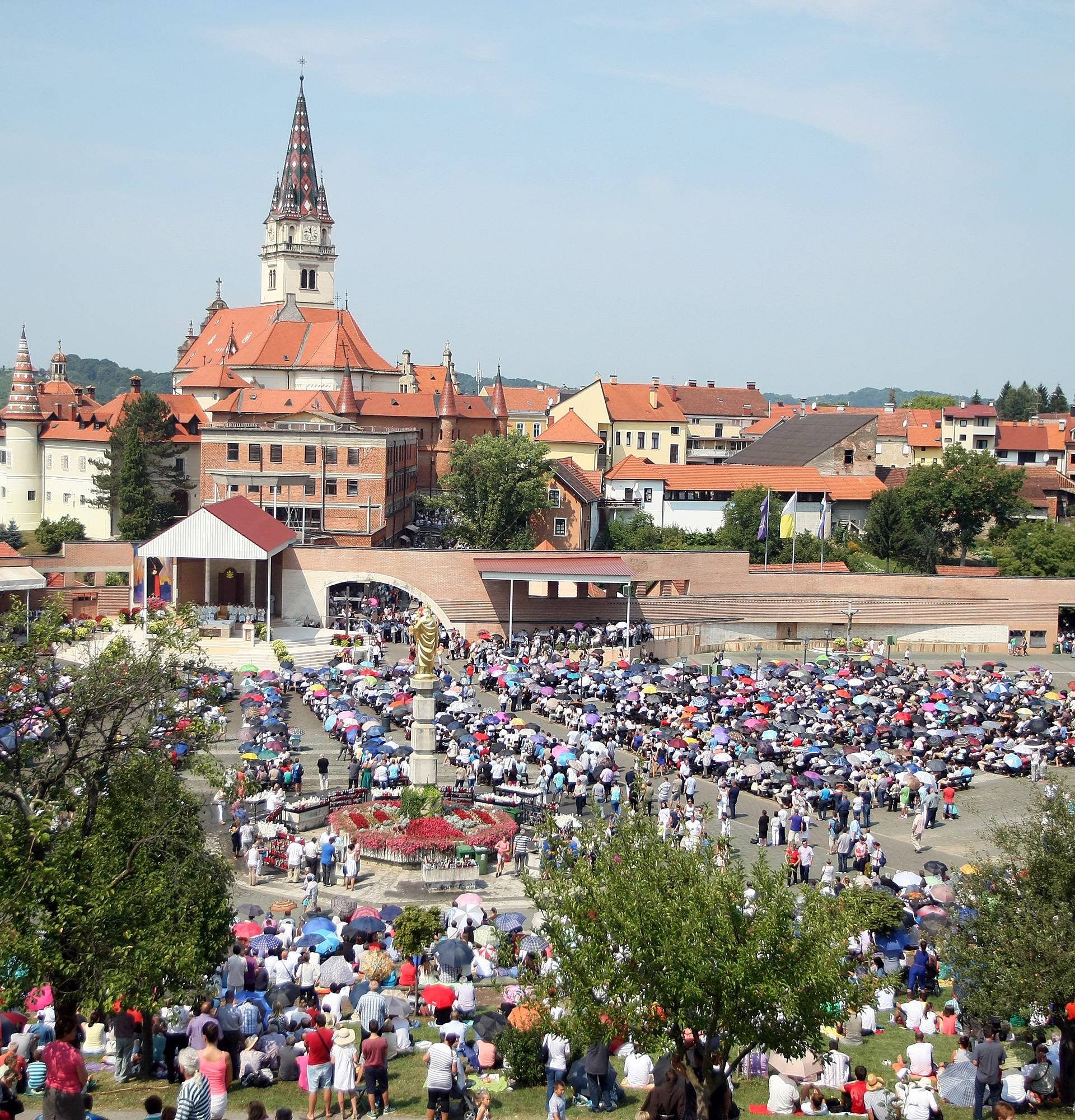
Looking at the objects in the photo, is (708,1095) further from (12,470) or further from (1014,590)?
(12,470)

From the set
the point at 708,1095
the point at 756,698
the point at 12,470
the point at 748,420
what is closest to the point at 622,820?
the point at 708,1095

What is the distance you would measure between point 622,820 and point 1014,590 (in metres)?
41.9

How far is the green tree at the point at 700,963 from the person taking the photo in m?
11.5

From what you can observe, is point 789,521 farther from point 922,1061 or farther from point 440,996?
point 922,1061

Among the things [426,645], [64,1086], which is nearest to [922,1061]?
[64,1086]

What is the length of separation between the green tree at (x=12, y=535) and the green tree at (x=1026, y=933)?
59284 mm

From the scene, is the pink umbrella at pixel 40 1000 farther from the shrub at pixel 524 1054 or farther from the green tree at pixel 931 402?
the green tree at pixel 931 402

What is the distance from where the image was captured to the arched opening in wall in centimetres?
4831

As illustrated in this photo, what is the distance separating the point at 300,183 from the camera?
10350 centimetres

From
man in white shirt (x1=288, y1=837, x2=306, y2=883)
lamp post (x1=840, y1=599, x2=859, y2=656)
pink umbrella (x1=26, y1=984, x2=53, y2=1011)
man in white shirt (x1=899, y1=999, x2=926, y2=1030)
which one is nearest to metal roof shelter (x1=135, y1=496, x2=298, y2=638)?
lamp post (x1=840, y1=599, x2=859, y2=656)

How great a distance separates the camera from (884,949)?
1838cm

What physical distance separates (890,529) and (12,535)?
4409 centimetres

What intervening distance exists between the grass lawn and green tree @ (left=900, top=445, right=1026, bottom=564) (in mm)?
58474

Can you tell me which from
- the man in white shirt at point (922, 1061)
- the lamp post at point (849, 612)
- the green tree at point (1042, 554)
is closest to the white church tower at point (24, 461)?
the lamp post at point (849, 612)
